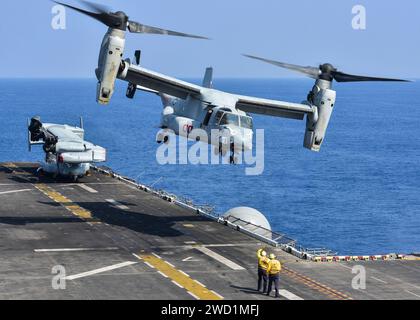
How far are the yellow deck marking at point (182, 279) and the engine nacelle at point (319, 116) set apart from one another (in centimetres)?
1388

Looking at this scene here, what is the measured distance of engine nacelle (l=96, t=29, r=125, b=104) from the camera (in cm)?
3872

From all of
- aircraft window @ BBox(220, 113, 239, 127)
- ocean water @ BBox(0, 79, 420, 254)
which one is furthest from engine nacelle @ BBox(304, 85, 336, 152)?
ocean water @ BBox(0, 79, 420, 254)

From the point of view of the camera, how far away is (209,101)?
4759 cm

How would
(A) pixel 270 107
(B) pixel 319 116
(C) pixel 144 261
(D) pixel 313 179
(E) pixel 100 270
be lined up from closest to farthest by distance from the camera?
(E) pixel 100 270 → (C) pixel 144 261 → (B) pixel 319 116 → (A) pixel 270 107 → (D) pixel 313 179

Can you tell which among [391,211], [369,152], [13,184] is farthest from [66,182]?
[369,152]

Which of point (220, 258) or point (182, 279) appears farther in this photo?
point (220, 258)

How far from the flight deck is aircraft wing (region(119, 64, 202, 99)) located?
9.14m

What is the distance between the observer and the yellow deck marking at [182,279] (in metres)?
32.4

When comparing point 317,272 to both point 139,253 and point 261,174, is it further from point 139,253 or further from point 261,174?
point 261,174

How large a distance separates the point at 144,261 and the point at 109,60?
11028 millimetres

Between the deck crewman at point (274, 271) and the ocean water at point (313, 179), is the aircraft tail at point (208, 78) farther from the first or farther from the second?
the ocean water at point (313, 179)

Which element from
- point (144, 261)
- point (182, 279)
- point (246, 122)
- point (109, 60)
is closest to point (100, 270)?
point (144, 261)

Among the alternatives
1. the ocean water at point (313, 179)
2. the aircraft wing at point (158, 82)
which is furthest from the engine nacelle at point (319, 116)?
the ocean water at point (313, 179)

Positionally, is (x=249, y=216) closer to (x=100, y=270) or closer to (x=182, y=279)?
(x=182, y=279)
